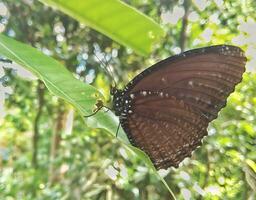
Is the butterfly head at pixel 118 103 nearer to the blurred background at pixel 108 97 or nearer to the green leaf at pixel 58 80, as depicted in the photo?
the green leaf at pixel 58 80

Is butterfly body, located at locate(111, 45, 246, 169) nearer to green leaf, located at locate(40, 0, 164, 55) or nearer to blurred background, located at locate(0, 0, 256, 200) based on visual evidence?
green leaf, located at locate(40, 0, 164, 55)

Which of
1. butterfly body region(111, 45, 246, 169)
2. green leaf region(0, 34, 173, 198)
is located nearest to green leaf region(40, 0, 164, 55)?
butterfly body region(111, 45, 246, 169)

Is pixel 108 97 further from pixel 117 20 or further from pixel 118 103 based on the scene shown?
pixel 117 20

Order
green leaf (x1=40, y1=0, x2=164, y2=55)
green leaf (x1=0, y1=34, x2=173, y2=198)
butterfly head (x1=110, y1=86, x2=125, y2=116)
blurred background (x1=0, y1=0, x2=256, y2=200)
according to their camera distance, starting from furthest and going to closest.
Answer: blurred background (x1=0, y1=0, x2=256, y2=200) < butterfly head (x1=110, y1=86, x2=125, y2=116) < green leaf (x1=40, y1=0, x2=164, y2=55) < green leaf (x1=0, y1=34, x2=173, y2=198)

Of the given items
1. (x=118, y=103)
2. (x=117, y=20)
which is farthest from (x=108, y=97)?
(x=117, y=20)

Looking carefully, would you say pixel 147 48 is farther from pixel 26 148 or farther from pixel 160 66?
pixel 26 148

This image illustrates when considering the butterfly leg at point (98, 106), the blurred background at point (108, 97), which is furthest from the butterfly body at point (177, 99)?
the blurred background at point (108, 97)

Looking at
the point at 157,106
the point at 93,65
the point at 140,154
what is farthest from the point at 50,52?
the point at 140,154
